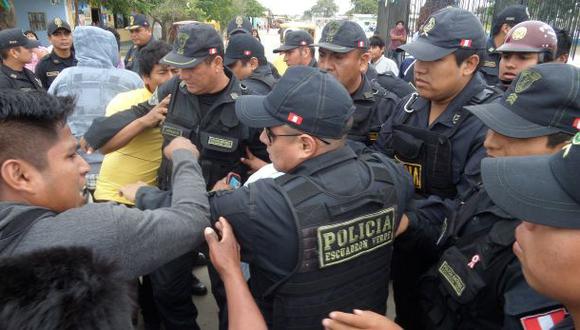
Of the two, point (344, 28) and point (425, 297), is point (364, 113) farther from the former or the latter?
point (425, 297)

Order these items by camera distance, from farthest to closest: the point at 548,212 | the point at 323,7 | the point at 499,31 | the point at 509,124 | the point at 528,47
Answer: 1. the point at 323,7
2. the point at 499,31
3. the point at 528,47
4. the point at 509,124
5. the point at 548,212

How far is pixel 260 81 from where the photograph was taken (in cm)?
434

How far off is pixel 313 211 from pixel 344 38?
6.91 ft

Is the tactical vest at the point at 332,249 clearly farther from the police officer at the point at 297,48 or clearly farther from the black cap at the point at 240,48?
the police officer at the point at 297,48

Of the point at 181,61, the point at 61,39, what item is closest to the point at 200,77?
the point at 181,61

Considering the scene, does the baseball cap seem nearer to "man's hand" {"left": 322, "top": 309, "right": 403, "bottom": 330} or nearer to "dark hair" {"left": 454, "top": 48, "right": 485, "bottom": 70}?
"dark hair" {"left": 454, "top": 48, "right": 485, "bottom": 70}

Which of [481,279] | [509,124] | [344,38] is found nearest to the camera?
[481,279]

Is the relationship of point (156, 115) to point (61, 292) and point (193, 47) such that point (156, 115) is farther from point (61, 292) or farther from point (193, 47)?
point (61, 292)

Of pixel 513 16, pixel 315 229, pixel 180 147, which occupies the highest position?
pixel 513 16

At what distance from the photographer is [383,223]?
63.6 inches

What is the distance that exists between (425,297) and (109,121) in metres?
2.11

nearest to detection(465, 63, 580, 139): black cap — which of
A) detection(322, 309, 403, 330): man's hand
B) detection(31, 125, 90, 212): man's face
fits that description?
detection(322, 309, 403, 330): man's hand

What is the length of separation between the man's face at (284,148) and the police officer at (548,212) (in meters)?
0.77

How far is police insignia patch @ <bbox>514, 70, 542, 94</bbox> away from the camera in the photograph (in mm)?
1639
